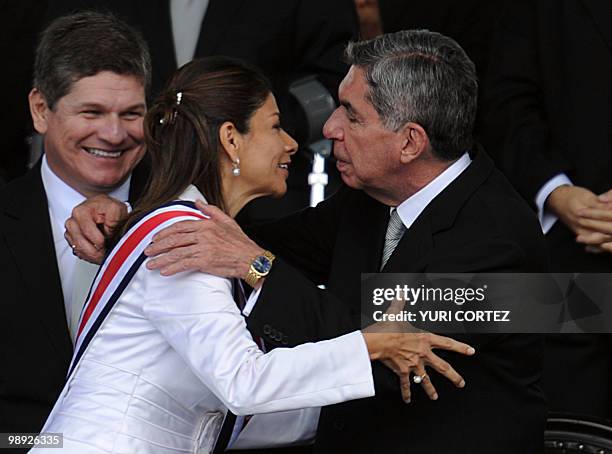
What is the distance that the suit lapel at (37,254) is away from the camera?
345 centimetres

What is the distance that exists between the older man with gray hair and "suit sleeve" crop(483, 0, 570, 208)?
2.30 feet

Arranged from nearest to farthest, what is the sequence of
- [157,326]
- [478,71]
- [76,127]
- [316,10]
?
[157,326] < [76,127] < [316,10] < [478,71]

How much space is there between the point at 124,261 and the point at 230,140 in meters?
0.41

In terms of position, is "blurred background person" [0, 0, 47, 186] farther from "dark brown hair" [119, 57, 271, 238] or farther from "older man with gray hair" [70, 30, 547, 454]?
"dark brown hair" [119, 57, 271, 238]

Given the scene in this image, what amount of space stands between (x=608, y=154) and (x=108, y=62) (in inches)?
58.2

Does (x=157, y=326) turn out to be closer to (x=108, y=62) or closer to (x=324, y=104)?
(x=108, y=62)

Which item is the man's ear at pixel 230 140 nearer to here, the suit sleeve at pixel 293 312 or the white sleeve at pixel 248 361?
the suit sleeve at pixel 293 312

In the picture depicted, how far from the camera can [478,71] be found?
4914mm

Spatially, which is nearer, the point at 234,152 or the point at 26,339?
the point at 234,152

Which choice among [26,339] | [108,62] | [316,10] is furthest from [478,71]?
[26,339]

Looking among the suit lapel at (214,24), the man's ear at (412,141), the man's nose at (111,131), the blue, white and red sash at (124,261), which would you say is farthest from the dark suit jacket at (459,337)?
the suit lapel at (214,24)

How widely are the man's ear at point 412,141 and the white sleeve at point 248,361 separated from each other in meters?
0.62

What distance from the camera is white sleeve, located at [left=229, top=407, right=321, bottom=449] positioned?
3.20 m

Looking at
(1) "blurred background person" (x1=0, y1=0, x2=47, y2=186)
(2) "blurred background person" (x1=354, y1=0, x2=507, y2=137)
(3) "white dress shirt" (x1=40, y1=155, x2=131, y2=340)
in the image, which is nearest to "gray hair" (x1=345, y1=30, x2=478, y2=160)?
(3) "white dress shirt" (x1=40, y1=155, x2=131, y2=340)
